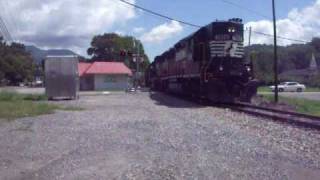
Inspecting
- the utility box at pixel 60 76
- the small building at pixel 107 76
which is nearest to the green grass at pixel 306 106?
the utility box at pixel 60 76

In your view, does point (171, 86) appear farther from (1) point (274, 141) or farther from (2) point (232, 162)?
(2) point (232, 162)

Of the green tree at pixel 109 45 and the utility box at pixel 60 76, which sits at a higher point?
the green tree at pixel 109 45

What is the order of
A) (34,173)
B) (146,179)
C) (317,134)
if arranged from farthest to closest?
(317,134)
(34,173)
(146,179)

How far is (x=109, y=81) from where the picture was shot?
90625 millimetres

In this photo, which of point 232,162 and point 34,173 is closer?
point 34,173

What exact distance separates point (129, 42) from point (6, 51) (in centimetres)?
2660

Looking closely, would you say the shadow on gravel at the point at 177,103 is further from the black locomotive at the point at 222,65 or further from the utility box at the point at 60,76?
the utility box at the point at 60,76

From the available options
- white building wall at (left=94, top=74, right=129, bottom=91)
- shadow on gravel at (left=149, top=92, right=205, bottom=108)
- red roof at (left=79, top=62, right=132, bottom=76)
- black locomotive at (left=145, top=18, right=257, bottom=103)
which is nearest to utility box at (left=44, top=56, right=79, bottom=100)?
shadow on gravel at (left=149, top=92, right=205, bottom=108)

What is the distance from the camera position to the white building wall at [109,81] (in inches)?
3546

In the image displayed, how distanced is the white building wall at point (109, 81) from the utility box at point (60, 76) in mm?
47198

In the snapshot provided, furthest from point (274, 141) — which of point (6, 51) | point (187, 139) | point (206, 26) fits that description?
point (6, 51)

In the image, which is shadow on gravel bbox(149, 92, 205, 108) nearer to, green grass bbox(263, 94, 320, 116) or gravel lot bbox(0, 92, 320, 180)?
green grass bbox(263, 94, 320, 116)

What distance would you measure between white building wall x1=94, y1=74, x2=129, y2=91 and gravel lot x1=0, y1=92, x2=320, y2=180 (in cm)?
6999

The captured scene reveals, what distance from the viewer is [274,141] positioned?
47.8 feet
